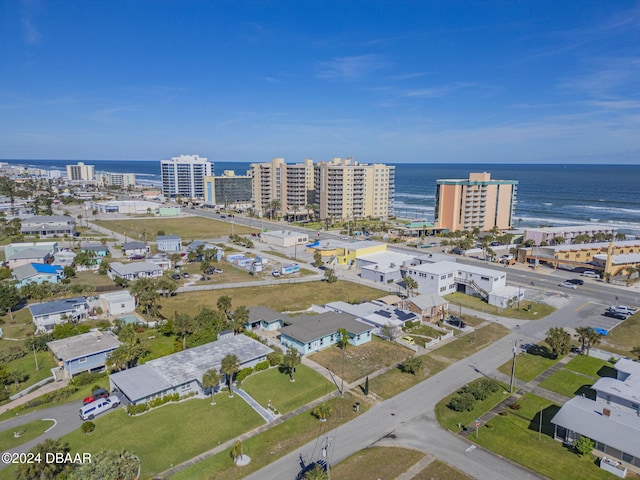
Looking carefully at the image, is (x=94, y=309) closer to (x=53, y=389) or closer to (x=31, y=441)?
(x=53, y=389)

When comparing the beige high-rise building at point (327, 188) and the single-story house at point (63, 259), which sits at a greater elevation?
the beige high-rise building at point (327, 188)

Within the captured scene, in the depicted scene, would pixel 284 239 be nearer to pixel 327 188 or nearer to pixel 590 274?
pixel 327 188

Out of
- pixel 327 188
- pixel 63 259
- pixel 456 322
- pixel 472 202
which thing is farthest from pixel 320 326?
pixel 327 188

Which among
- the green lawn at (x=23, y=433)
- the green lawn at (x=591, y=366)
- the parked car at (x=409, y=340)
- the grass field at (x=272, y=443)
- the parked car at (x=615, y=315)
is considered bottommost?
the green lawn at (x=23, y=433)

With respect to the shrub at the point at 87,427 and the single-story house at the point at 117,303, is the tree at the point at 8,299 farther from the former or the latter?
the shrub at the point at 87,427

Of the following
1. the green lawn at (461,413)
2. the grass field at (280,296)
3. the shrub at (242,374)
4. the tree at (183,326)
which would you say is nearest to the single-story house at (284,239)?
the grass field at (280,296)

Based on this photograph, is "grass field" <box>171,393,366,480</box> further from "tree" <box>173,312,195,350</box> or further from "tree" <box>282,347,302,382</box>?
"tree" <box>173,312,195,350</box>

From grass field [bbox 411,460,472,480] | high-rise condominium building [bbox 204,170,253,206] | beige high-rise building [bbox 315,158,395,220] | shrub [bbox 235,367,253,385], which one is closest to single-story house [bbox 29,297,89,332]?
shrub [bbox 235,367,253,385]
